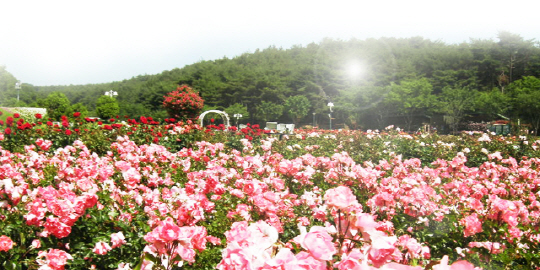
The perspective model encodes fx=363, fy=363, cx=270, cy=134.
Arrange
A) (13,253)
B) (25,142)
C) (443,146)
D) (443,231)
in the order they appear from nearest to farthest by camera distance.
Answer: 1. (13,253)
2. (443,231)
3. (25,142)
4. (443,146)

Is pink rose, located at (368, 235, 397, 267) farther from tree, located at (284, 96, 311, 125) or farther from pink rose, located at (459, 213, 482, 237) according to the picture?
tree, located at (284, 96, 311, 125)

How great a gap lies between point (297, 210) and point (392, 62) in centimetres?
5135

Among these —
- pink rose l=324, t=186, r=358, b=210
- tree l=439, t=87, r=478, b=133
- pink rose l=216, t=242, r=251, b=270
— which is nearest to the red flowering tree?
pink rose l=324, t=186, r=358, b=210

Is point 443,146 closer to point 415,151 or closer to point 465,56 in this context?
point 415,151

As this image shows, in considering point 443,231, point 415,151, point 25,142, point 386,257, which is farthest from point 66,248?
point 415,151

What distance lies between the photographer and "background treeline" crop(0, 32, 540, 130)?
35.0 metres

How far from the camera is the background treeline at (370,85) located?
35000 millimetres

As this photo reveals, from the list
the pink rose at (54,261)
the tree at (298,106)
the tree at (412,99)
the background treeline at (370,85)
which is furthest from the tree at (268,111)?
the pink rose at (54,261)

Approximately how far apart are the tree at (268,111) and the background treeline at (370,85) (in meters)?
0.13

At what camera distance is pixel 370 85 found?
45.2m

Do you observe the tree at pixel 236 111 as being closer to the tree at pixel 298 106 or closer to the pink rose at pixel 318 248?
the tree at pixel 298 106

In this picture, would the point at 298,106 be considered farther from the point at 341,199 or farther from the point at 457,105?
the point at 341,199

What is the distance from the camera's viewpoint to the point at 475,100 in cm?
3378

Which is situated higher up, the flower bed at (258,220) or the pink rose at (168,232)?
the pink rose at (168,232)
